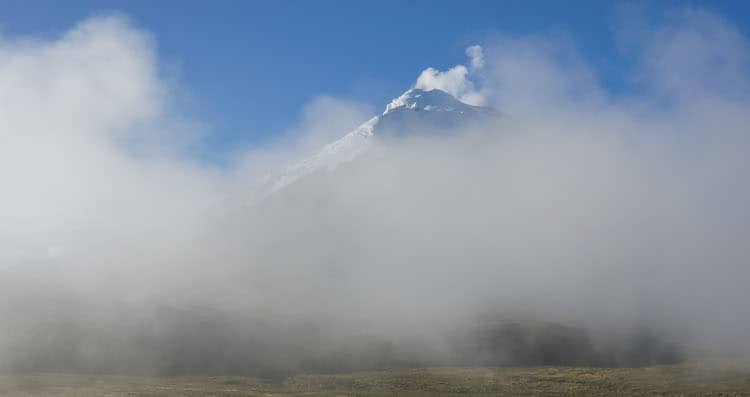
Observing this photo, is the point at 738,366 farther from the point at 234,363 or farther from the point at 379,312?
the point at 379,312

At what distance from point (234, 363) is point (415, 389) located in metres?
37.2

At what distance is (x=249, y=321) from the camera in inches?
5719

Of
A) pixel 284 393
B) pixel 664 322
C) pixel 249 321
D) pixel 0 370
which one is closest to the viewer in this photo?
pixel 284 393

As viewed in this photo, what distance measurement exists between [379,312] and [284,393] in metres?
91.6

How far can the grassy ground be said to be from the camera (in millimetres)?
79562

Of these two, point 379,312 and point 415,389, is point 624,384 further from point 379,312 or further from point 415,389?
point 379,312

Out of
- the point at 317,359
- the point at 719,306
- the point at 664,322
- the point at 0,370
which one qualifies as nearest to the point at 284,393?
the point at 317,359

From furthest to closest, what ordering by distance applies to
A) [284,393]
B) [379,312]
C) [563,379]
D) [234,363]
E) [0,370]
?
[379,312], [234,363], [0,370], [563,379], [284,393]

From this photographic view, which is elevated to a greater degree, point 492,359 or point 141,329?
point 141,329

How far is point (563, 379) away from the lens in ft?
302

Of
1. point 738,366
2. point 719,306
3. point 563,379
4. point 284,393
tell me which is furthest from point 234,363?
point 719,306

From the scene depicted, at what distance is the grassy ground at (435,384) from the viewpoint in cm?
7956

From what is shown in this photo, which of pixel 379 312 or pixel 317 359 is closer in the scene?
pixel 317 359

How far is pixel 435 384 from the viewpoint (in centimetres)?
8825
